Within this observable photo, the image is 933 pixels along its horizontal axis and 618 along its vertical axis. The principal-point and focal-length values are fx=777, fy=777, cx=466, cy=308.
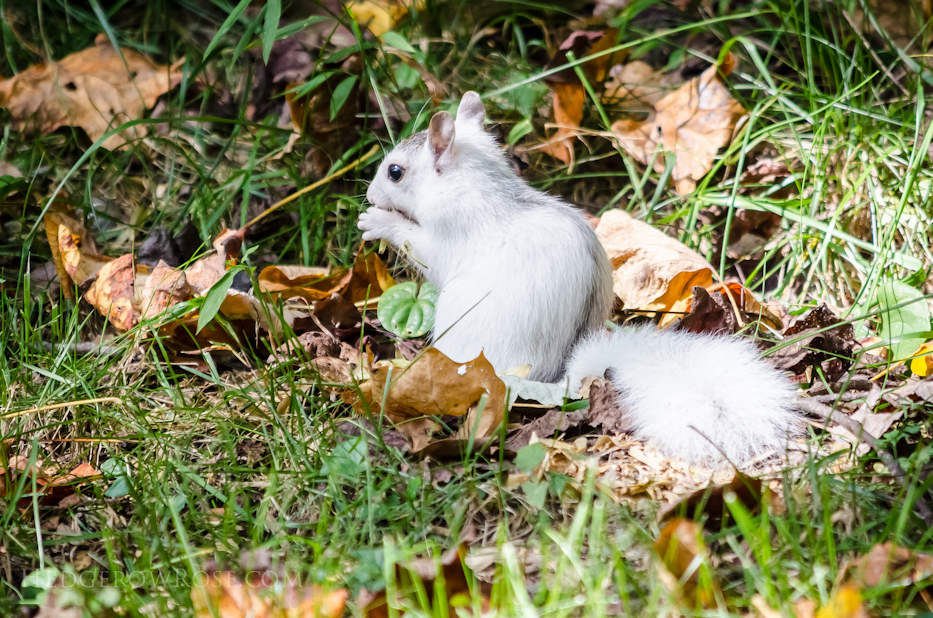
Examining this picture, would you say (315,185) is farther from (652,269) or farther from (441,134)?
(652,269)

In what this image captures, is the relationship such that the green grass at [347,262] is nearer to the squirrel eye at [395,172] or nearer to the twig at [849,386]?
the twig at [849,386]

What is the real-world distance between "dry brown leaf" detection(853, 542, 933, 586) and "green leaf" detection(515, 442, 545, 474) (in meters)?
0.64

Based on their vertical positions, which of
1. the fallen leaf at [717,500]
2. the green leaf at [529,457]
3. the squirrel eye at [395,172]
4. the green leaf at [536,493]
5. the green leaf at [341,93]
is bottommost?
the green leaf at [536,493]

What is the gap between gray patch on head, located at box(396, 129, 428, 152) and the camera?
104 inches

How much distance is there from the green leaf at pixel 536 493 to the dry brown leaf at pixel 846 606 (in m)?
0.57

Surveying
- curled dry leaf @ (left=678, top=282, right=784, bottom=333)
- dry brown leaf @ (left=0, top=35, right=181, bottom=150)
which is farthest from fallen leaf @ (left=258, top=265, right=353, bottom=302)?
curled dry leaf @ (left=678, top=282, right=784, bottom=333)

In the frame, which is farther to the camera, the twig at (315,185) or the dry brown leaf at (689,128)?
the dry brown leaf at (689,128)

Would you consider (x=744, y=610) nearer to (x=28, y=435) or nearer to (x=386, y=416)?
(x=386, y=416)

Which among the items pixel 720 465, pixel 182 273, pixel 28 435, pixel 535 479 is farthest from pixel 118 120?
pixel 720 465

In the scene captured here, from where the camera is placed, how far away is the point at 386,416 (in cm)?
198

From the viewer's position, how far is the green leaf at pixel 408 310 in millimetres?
2488

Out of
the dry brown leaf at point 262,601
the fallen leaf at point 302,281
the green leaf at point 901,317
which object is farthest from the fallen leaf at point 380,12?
the dry brown leaf at point 262,601

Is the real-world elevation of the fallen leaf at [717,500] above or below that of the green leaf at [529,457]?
above

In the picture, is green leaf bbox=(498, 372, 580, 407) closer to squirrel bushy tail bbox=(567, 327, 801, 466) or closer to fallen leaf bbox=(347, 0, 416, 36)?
squirrel bushy tail bbox=(567, 327, 801, 466)
